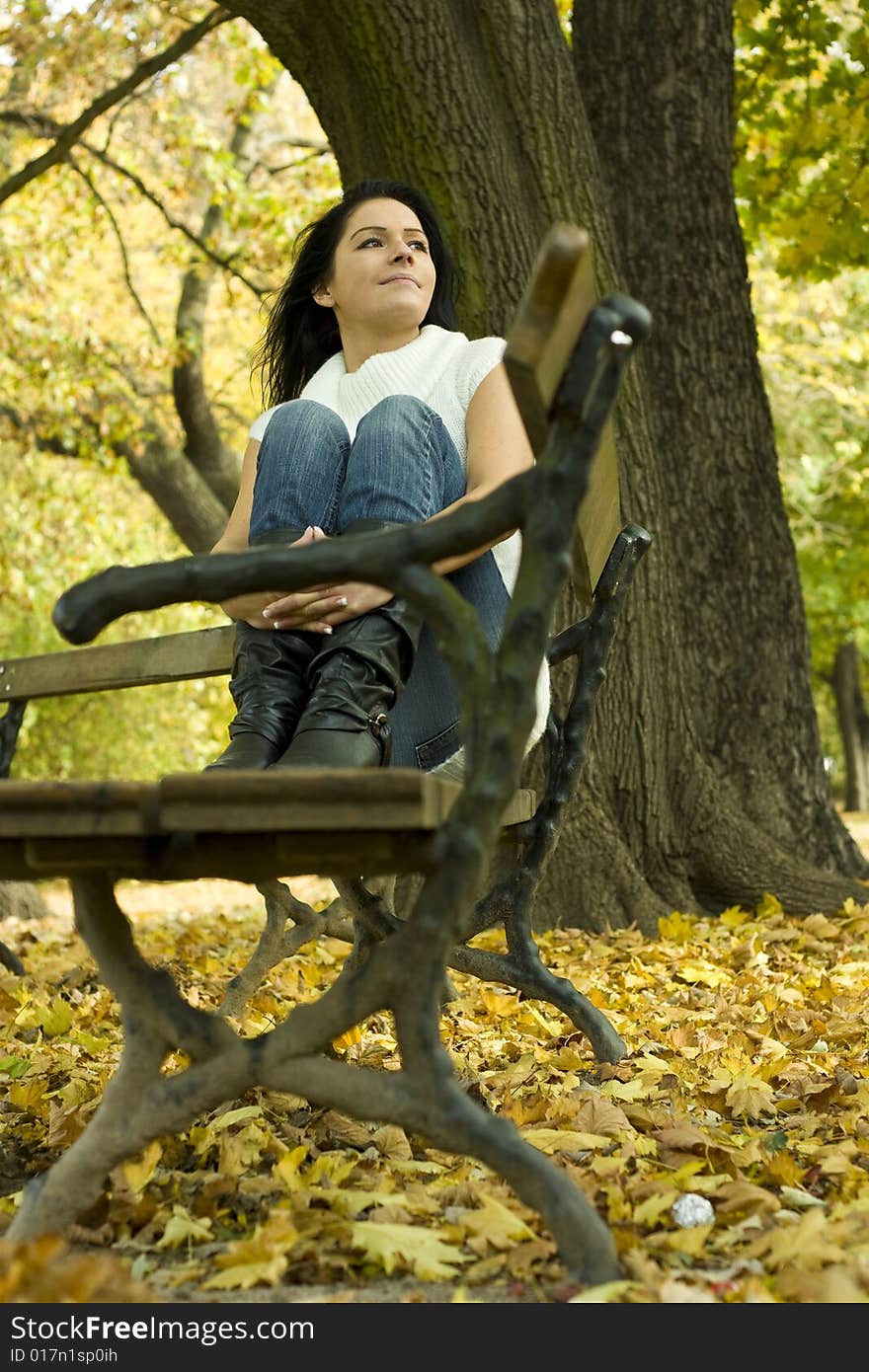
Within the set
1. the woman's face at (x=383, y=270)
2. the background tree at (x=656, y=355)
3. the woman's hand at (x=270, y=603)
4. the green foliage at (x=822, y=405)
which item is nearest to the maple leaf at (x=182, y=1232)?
the woman's hand at (x=270, y=603)

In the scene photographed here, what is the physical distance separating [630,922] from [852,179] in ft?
13.3

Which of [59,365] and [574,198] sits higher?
[59,365]

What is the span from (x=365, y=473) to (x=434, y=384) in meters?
0.47

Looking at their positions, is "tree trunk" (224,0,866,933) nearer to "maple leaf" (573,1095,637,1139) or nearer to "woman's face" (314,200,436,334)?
"woman's face" (314,200,436,334)

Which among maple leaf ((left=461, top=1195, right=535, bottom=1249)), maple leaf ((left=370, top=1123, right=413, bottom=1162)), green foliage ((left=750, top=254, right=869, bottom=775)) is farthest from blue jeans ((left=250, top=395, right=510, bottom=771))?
green foliage ((left=750, top=254, right=869, bottom=775))

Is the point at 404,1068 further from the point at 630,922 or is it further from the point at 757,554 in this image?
the point at 757,554

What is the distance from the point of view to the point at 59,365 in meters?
10.0

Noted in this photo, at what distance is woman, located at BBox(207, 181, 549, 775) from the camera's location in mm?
2203

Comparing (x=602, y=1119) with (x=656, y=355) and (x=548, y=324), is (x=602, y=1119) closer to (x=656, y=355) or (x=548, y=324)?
(x=548, y=324)

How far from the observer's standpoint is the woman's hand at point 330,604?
2.23 meters

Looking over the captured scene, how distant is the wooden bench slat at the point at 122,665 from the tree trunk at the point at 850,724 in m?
20.7

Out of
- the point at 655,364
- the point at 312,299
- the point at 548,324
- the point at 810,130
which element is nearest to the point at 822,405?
the point at 810,130

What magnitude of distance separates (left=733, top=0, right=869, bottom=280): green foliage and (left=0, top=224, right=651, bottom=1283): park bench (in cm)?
539

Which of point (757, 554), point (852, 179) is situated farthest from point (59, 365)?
point (757, 554)
